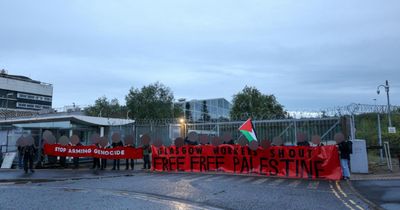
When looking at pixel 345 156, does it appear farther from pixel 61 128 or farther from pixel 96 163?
pixel 61 128

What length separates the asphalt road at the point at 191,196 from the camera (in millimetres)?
9695

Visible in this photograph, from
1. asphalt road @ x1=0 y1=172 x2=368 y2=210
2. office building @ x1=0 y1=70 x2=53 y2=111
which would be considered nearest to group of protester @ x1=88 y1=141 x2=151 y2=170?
asphalt road @ x1=0 y1=172 x2=368 y2=210

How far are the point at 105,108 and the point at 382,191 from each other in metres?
52.1

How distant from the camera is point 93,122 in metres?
25.6

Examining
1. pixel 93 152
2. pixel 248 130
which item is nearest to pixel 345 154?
pixel 248 130

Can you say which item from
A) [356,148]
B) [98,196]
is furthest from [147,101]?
[98,196]

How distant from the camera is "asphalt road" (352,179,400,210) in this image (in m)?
10.00

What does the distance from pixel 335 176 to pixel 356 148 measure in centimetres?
257

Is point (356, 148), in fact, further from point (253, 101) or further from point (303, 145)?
point (253, 101)

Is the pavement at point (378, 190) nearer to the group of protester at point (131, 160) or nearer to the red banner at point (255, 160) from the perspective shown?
the group of protester at point (131, 160)

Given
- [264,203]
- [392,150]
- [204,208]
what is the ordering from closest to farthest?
[204,208]
[264,203]
[392,150]

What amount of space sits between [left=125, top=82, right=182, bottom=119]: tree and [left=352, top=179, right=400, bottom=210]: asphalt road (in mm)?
41764

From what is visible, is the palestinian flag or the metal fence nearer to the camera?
the metal fence

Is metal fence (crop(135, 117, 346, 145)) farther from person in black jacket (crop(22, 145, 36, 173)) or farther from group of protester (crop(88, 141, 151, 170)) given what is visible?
person in black jacket (crop(22, 145, 36, 173))
